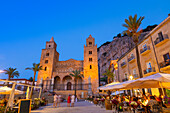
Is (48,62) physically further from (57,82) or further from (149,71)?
(149,71)

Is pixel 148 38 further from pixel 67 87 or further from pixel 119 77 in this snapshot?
pixel 67 87

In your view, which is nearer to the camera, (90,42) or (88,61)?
(88,61)

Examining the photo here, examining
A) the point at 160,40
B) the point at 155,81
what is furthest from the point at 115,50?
the point at 155,81

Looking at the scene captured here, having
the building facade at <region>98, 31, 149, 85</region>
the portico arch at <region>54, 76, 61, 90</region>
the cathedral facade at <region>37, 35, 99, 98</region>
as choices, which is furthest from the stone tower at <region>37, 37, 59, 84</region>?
the building facade at <region>98, 31, 149, 85</region>

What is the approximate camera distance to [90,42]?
42250mm

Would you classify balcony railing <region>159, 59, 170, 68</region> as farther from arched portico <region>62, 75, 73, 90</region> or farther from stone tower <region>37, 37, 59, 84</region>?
stone tower <region>37, 37, 59, 84</region>

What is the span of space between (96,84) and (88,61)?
8.51 m

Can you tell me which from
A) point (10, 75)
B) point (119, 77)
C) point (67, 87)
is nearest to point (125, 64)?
point (119, 77)

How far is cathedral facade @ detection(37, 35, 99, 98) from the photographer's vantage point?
34969 mm

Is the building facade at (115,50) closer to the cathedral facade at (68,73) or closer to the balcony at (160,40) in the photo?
the cathedral facade at (68,73)

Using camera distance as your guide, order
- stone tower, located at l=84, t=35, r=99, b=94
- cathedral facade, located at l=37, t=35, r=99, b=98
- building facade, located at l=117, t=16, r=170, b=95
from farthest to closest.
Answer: stone tower, located at l=84, t=35, r=99, b=94
cathedral facade, located at l=37, t=35, r=99, b=98
building facade, located at l=117, t=16, r=170, b=95

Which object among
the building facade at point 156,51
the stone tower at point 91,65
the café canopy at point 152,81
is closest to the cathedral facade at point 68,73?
the stone tower at point 91,65

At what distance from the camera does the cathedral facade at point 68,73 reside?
115ft

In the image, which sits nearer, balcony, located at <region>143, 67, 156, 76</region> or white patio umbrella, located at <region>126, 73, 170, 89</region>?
white patio umbrella, located at <region>126, 73, 170, 89</region>
